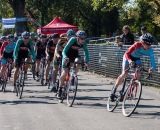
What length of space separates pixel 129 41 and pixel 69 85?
7.18 metres

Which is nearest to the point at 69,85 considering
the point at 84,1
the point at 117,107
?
the point at 117,107

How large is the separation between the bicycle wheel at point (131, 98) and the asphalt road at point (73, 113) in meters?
0.14

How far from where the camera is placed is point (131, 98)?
35.8ft

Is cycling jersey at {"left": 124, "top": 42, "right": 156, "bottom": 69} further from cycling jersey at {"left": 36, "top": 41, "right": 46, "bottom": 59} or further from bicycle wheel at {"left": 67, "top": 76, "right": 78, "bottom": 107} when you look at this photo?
cycling jersey at {"left": 36, "top": 41, "right": 46, "bottom": 59}

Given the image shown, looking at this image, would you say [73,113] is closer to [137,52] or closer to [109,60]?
[137,52]

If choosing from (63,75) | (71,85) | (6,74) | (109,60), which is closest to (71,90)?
(71,85)

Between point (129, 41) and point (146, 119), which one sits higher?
point (129, 41)

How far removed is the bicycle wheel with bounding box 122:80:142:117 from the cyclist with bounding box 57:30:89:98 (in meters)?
2.06

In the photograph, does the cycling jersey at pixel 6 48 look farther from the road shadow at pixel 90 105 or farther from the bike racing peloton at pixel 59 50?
the road shadow at pixel 90 105

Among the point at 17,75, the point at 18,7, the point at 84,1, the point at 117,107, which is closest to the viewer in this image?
the point at 117,107

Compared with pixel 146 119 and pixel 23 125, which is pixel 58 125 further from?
pixel 146 119

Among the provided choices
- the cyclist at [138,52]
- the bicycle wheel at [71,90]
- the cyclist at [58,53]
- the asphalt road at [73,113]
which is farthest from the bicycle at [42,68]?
A: the cyclist at [138,52]

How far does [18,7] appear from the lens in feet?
157

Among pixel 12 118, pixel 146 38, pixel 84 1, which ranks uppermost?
pixel 84 1
